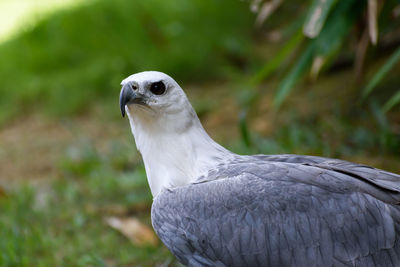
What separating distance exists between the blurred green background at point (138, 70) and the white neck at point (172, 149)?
786 mm

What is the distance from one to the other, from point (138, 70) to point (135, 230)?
11.3 feet

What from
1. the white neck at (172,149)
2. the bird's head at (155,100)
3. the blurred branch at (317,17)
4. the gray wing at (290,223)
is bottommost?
the gray wing at (290,223)

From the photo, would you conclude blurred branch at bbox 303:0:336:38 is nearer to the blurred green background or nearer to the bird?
the blurred green background

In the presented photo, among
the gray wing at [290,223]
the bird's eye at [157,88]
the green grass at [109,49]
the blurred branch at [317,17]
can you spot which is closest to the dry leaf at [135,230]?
the gray wing at [290,223]

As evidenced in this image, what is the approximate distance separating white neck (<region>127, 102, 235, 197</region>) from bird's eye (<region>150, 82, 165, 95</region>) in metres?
0.14

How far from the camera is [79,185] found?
17.1 ft

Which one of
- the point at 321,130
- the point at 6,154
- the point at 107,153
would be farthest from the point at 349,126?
the point at 6,154

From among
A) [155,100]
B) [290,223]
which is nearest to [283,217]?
[290,223]

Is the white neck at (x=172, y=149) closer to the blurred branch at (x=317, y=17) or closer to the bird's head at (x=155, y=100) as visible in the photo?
the bird's head at (x=155, y=100)

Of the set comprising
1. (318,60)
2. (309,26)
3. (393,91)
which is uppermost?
(309,26)

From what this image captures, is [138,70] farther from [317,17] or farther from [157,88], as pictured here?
[157,88]

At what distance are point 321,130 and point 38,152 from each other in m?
3.30

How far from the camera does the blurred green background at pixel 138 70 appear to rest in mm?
4332

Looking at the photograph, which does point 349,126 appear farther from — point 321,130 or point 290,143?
point 290,143
